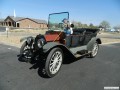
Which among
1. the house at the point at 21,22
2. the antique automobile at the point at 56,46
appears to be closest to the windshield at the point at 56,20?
the antique automobile at the point at 56,46

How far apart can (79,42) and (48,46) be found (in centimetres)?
240

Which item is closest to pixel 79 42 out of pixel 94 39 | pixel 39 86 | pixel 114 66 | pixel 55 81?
pixel 94 39

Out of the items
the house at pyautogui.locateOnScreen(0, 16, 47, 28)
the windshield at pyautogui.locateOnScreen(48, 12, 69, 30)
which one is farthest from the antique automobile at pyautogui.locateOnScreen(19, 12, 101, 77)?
the house at pyautogui.locateOnScreen(0, 16, 47, 28)

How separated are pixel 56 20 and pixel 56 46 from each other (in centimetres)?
191

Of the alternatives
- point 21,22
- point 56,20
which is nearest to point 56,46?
point 56,20

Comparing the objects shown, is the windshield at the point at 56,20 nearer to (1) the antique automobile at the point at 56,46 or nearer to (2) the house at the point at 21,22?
(1) the antique automobile at the point at 56,46

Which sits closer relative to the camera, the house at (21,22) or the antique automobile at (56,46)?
the antique automobile at (56,46)

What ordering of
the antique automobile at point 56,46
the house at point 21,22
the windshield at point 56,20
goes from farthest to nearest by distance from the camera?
the house at point 21,22 → the windshield at point 56,20 → the antique automobile at point 56,46

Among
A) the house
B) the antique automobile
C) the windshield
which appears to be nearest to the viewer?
the antique automobile

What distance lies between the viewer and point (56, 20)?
6793mm

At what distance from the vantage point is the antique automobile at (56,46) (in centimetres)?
504

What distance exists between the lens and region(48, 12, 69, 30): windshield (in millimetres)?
6477

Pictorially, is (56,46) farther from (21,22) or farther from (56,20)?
(21,22)

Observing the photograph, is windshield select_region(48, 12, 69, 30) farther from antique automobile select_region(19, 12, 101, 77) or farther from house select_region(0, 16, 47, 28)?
house select_region(0, 16, 47, 28)
